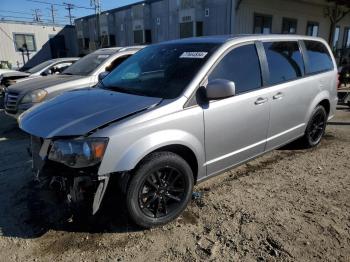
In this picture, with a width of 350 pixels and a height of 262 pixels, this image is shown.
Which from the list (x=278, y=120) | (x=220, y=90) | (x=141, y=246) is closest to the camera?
(x=141, y=246)

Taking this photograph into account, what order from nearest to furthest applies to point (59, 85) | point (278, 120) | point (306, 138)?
point (278, 120) < point (306, 138) < point (59, 85)

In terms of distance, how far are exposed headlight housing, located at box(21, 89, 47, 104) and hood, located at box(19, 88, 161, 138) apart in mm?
2789

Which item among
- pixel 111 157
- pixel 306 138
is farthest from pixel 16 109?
pixel 306 138

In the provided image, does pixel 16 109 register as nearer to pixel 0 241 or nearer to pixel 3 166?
pixel 3 166

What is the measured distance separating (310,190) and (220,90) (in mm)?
1764

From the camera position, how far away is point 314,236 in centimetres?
287

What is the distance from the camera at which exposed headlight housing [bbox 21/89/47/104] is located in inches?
233

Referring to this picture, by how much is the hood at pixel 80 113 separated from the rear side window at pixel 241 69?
83cm

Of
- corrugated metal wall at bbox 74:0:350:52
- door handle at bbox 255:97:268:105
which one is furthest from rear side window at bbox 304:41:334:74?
corrugated metal wall at bbox 74:0:350:52

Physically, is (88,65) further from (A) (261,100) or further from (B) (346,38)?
(B) (346,38)

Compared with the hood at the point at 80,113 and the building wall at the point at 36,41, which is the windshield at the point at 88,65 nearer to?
the hood at the point at 80,113

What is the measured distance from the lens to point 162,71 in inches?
138

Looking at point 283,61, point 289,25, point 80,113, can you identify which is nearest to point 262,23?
point 289,25

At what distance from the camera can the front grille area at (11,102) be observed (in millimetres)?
6154
